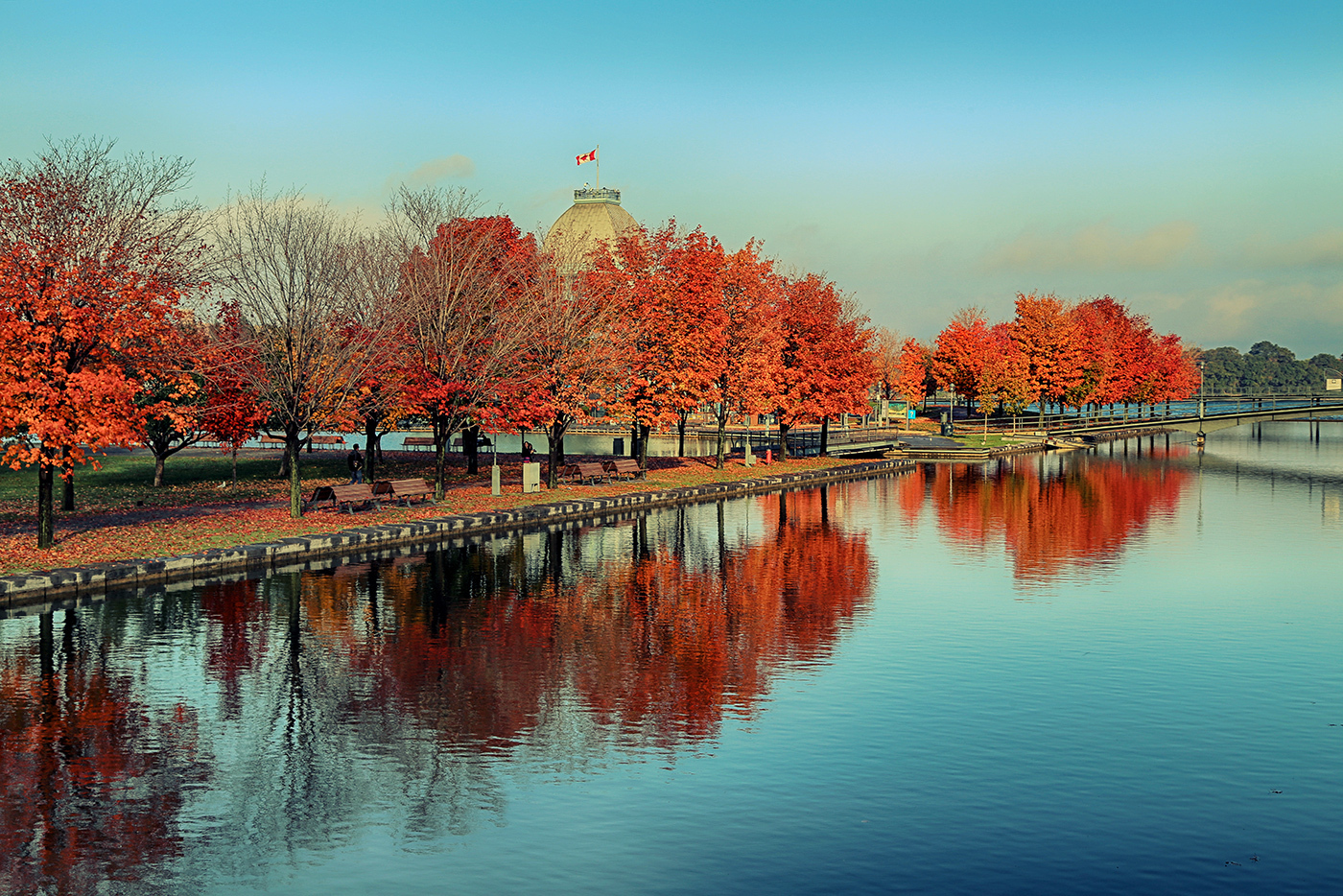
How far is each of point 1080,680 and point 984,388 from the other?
102m

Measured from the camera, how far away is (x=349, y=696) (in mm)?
17781

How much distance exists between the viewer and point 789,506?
50062 millimetres

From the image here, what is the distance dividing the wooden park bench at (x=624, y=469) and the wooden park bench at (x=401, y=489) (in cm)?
1305

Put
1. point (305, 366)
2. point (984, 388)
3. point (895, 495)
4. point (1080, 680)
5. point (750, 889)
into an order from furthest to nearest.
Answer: point (984, 388)
point (895, 495)
point (305, 366)
point (1080, 680)
point (750, 889)

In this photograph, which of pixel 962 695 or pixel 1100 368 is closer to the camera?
pixel 962 695

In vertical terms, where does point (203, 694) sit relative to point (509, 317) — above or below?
below

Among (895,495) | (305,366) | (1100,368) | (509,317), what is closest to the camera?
(305,366)

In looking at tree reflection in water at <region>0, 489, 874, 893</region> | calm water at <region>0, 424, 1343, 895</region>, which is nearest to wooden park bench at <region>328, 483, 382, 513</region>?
calm water at <region>0, 424, 1343, 895</region>

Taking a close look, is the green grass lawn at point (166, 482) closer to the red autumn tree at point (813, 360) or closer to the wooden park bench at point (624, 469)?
the wooden park bench at point (624, 469)

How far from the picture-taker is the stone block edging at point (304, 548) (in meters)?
26.2

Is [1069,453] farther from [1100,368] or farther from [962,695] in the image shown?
[962,695]

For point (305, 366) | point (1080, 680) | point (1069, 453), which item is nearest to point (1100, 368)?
point (1069, 453)

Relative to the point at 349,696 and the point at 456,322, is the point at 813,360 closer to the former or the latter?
the point at 456,322

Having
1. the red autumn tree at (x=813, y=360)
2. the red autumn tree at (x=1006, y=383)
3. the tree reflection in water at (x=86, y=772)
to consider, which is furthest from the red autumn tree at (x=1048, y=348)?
the tree reflection in water at (x=86, y=772)
